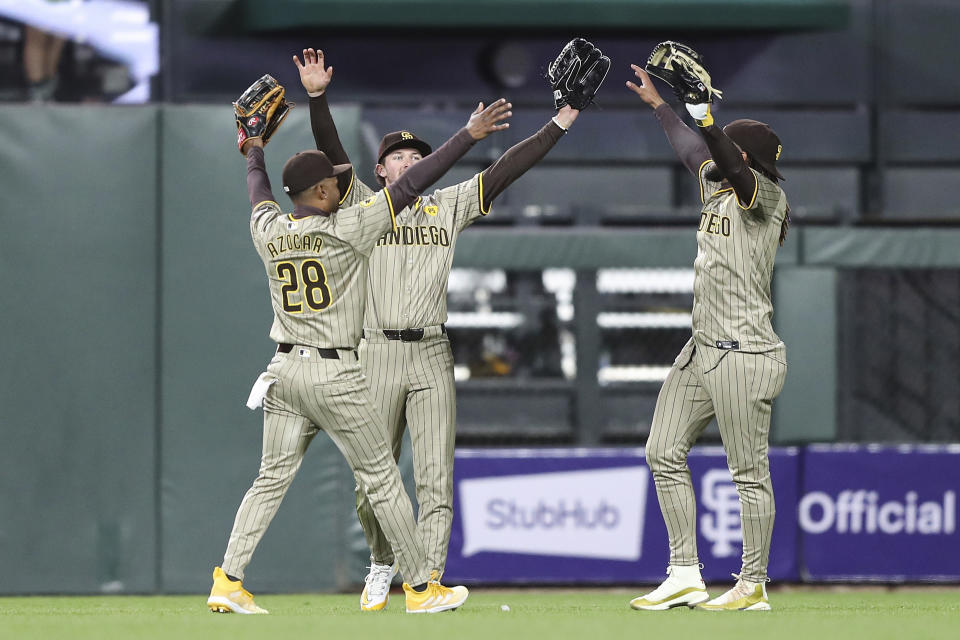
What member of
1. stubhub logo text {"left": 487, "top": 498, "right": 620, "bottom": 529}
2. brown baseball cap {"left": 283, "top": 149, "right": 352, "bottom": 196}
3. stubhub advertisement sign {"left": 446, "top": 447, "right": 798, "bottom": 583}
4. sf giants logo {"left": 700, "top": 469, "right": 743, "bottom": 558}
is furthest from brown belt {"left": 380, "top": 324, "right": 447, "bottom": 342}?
sf giants logo {"left": 700, "top": 469, "right": 743, "bottom": 558}

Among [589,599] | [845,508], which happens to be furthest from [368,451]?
[845,508]

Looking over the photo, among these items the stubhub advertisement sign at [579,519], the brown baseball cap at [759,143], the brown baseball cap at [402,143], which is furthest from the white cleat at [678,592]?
the stubhub advertisement sign at [579,519]

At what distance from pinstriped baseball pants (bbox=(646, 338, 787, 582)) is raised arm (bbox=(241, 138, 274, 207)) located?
179 centimetres

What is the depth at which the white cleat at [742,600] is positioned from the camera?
20.5 ft

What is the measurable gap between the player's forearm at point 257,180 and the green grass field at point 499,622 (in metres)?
1.62

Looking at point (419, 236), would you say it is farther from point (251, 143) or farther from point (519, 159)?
point (251, 143)

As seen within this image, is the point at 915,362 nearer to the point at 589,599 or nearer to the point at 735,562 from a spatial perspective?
the point at 735,562

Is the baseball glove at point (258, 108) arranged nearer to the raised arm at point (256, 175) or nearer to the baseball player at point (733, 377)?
the raised arm at point (256, 175)

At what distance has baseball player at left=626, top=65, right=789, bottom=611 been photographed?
6.22 metres

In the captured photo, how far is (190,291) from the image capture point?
323 inches

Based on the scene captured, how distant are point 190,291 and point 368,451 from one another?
8.47ft

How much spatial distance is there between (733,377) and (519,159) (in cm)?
122

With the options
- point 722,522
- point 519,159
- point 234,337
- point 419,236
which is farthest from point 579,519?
point 519,159

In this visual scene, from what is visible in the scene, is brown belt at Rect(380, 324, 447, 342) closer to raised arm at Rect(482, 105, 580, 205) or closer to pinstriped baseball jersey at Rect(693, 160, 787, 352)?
raised arm at Rect(482, 105, 580, 205)
